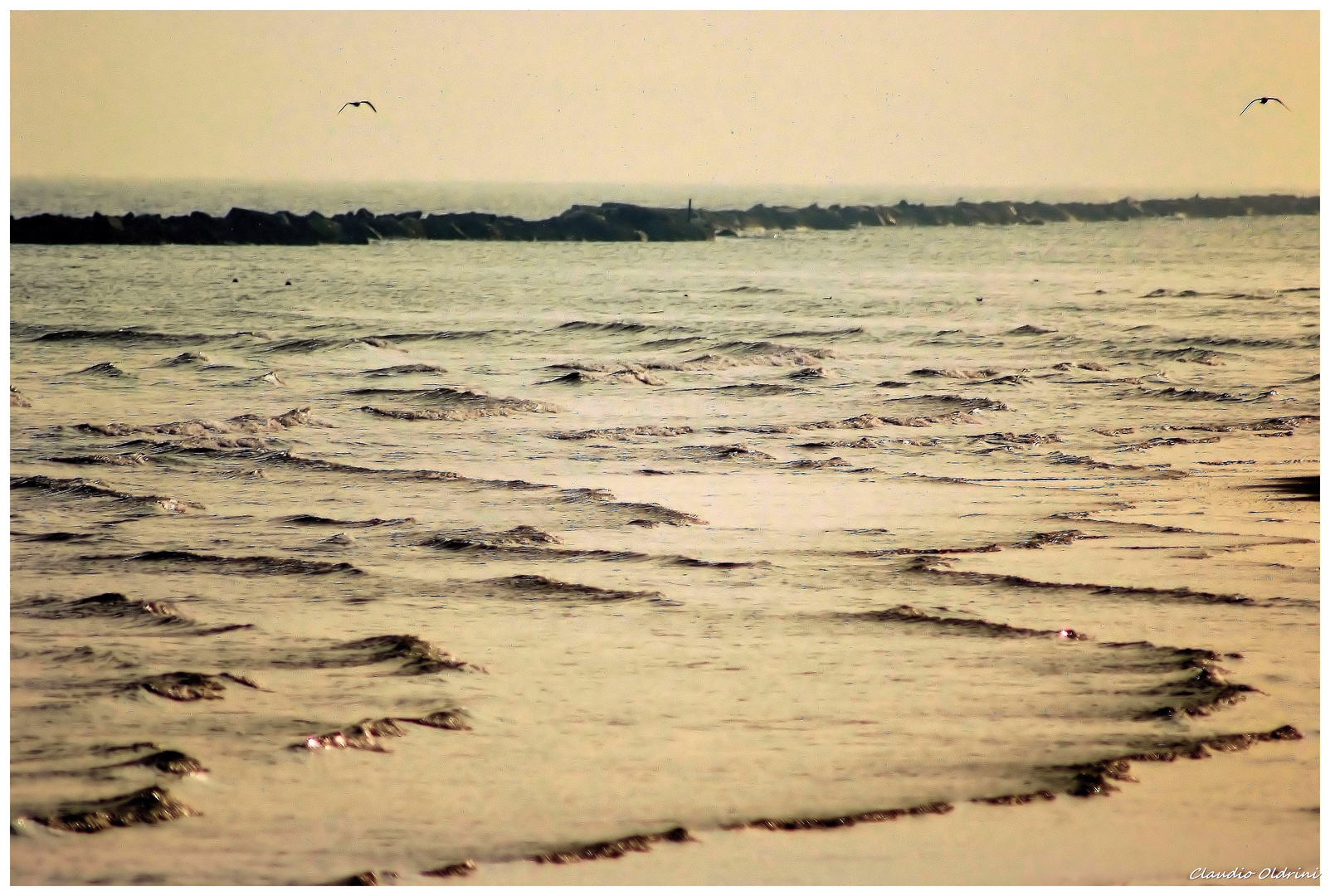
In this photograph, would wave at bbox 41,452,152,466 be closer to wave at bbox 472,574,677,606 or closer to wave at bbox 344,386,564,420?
wave at bbox 344,386,564,420

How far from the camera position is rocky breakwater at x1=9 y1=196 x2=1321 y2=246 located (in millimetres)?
25844

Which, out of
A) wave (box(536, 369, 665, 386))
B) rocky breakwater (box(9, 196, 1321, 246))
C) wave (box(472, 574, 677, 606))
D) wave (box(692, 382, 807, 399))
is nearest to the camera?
wave (box(472, 574, 677, 606))

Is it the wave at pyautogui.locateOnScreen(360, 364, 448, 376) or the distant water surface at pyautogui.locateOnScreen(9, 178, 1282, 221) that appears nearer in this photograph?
the wave at pyautogui.locateOnScreen(360, 364, 448, 376)

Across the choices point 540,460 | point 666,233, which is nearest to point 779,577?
point 540,460

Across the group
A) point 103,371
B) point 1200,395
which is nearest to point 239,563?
point 103,371

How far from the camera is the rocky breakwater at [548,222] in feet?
84.8

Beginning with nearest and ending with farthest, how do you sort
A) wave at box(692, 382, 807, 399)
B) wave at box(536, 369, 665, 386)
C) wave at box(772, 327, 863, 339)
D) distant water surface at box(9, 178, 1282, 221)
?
wave at box(692, 382, 807, 399) → wave at box(536, 369, 665, 386) → wave at box(772, 327, 863, 339) → distant water surface at box(9, 178, 1282, 221)

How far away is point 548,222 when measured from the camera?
101 ft

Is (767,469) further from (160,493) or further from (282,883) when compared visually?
(282,883)

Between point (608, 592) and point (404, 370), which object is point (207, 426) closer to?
point (404, 370)

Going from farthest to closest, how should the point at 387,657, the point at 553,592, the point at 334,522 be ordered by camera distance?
1. the point at 334,522
2. the point at 553,592
3. the point at 387,657

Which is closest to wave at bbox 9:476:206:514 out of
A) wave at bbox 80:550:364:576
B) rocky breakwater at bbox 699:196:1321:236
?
wave at bbox 80:550:364:576

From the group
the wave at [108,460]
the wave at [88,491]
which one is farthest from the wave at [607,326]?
the wave at [88,491]

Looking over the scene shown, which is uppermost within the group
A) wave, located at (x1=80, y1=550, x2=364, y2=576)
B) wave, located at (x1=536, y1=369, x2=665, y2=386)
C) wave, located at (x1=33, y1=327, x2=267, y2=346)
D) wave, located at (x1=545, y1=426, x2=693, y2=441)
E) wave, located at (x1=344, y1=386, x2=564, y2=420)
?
wave, located at (x1=33, y1=327, x2=267, y2=346)
